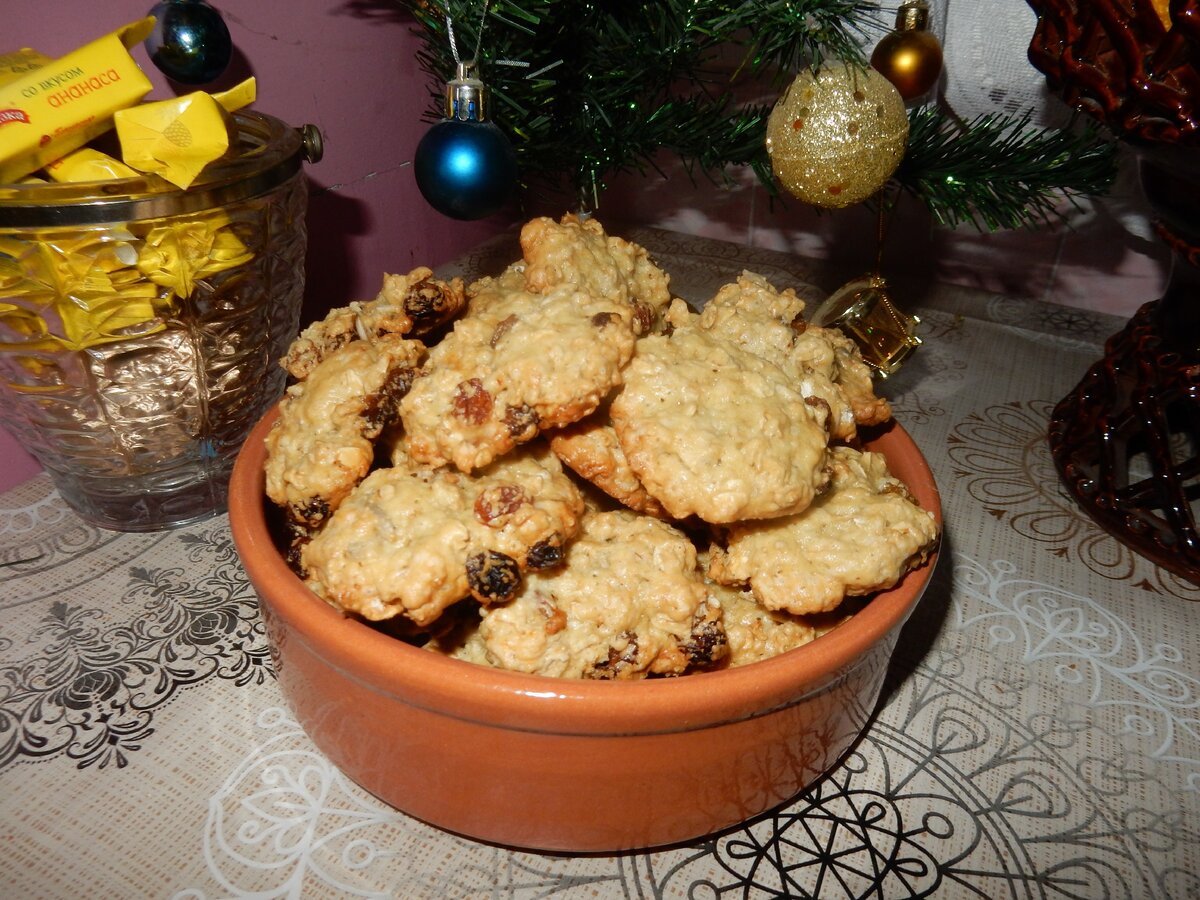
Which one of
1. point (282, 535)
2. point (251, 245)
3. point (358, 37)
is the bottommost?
point (282, 535)

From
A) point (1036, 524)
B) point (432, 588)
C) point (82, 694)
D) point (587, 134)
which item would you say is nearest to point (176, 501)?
point (82, 694)

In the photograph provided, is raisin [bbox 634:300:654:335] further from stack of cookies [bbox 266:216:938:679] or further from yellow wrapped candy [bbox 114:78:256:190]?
yellow wrapped candy [bbox 114:78:256:190]

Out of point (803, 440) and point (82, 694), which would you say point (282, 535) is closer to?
point (82, 694)

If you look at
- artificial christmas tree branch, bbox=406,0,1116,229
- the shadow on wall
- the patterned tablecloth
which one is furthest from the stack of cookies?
the shadow on wall

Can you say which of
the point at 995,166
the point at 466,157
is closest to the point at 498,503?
the point at 466,157

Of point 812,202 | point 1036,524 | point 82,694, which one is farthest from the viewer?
point 1036,524

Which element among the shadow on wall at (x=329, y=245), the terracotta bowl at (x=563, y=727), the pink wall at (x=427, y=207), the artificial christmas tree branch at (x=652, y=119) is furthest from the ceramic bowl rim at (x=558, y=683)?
the shadow on wall at (x=329, y=245)
